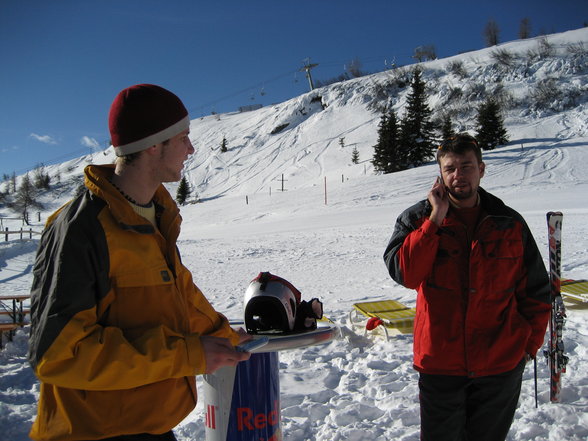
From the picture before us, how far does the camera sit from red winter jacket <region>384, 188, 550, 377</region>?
2355mm

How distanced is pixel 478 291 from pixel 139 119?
1.91m

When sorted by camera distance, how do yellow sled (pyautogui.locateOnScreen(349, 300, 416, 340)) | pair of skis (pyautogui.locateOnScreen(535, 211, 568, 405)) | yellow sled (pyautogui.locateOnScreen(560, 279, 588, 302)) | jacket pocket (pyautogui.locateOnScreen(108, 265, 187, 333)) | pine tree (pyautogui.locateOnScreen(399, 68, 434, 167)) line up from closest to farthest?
jacket pocket (pyautogui.locateOnScreen(108, 265, 187, 333)), pair of skis (pyautogui.locateOnScreen(535, 211, 568, 405)), yellow sled (pyautogui.locateOnScreen(349, 300, 416, 340)), yellow sled (pyautogui.locateOnScreen(560, 279, 588, 302)), pine tree (pyautogui.locateOnScreen(399, 68, 434, 167))

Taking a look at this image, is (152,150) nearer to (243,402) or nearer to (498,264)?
(243,402)

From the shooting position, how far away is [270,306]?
7.34ft

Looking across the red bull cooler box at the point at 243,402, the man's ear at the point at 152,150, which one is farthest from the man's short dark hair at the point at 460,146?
the man's ear at the point at 152,150

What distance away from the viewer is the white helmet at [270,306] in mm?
2191

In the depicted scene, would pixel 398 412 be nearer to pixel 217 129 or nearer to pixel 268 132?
pixel 268 132

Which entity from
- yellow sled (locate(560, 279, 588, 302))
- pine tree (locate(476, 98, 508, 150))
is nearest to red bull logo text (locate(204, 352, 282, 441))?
yellow sled (locate(560, 279, 588, 302))

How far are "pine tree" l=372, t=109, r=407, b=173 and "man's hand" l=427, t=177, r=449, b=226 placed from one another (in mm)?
37363

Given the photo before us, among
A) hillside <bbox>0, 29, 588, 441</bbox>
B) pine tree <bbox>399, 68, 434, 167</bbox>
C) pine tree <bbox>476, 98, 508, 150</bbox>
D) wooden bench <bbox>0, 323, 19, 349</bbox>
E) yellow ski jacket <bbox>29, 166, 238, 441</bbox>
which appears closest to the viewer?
yellow ski jacket <bbox>29, 166, 238, 441</bbox>

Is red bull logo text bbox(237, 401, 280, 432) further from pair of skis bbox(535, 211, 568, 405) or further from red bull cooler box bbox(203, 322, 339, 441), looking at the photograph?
pair of skis bbox(535, 211, 568, 405)

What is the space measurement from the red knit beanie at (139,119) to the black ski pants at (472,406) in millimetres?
1969

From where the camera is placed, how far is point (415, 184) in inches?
966

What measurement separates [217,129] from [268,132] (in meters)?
18.2
